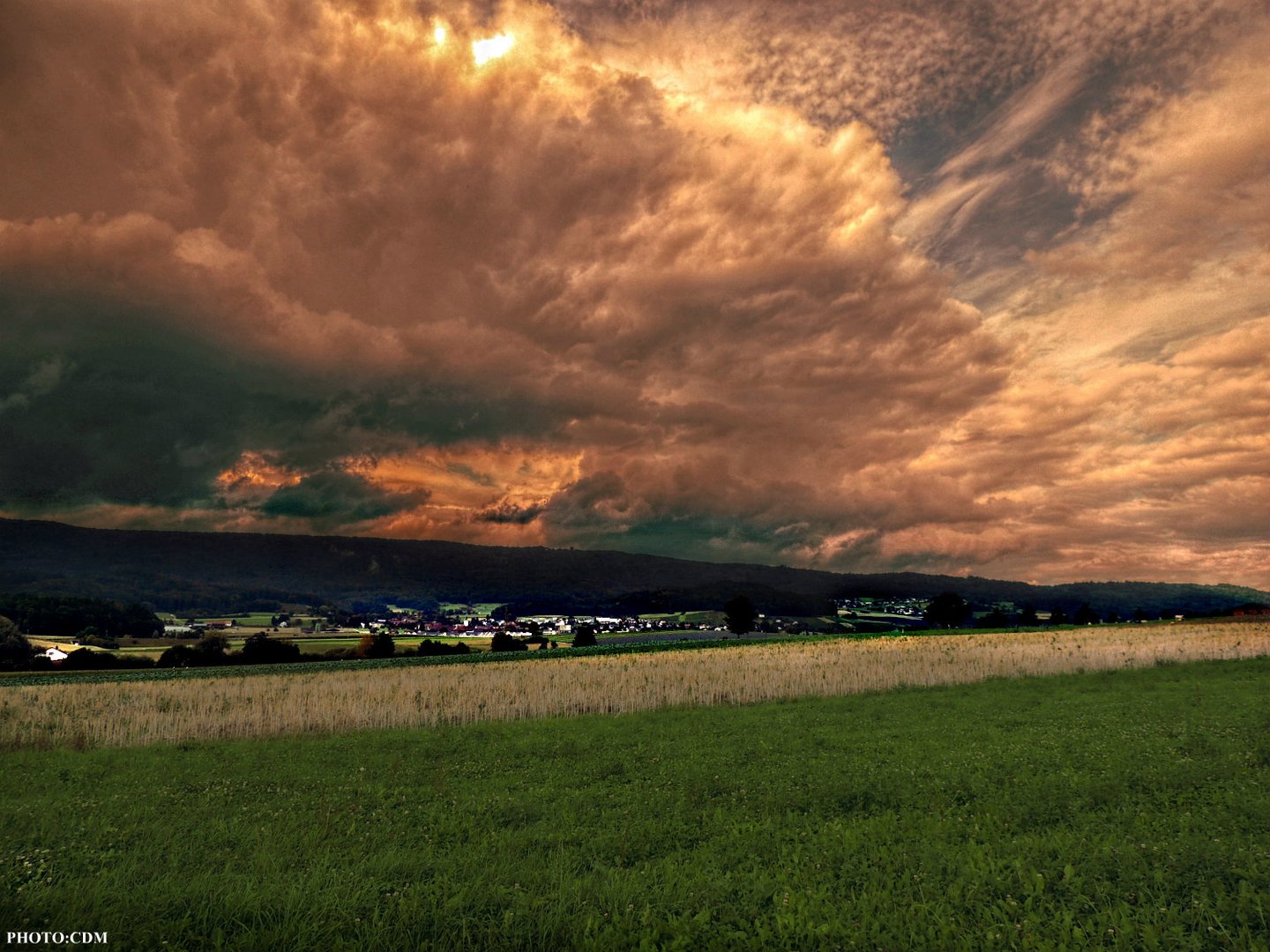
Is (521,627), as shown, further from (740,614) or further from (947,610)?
(947,610)

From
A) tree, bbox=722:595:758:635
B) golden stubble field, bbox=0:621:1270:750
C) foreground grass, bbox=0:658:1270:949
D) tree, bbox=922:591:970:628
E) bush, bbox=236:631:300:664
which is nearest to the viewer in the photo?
foreground grass, bbox=0:658:1270:949

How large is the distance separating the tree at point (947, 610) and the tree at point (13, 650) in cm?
14975

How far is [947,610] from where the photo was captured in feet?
473

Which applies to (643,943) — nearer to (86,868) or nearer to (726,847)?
(726,847)

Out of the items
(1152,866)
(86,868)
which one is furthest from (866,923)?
(86,868)

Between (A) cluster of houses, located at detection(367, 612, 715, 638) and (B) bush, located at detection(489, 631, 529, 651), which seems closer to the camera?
(B) bush, located at detection(489, 631, 529, 651)

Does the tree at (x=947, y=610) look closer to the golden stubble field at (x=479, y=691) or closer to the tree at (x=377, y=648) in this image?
the golden stubble field at (x=479, y=691)

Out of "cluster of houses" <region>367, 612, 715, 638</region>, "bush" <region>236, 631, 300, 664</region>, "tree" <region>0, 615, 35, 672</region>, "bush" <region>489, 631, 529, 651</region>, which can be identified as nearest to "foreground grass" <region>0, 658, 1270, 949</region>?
"bush" <region>236, 631, 300, 664</region>

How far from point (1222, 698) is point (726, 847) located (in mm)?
28151

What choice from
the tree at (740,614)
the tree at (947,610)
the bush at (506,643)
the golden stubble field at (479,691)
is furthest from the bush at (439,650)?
the tree at (947,610)

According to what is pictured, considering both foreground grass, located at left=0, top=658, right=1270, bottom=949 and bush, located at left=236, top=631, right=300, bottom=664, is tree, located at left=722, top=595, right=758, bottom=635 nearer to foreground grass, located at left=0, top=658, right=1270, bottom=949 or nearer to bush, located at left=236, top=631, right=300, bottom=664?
bush, located at left=236, top=631, right=300, bottom=664

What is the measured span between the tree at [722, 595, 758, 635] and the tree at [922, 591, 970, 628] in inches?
1770

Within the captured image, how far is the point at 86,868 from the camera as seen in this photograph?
38.4 feet

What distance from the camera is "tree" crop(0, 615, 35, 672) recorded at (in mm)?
80250
